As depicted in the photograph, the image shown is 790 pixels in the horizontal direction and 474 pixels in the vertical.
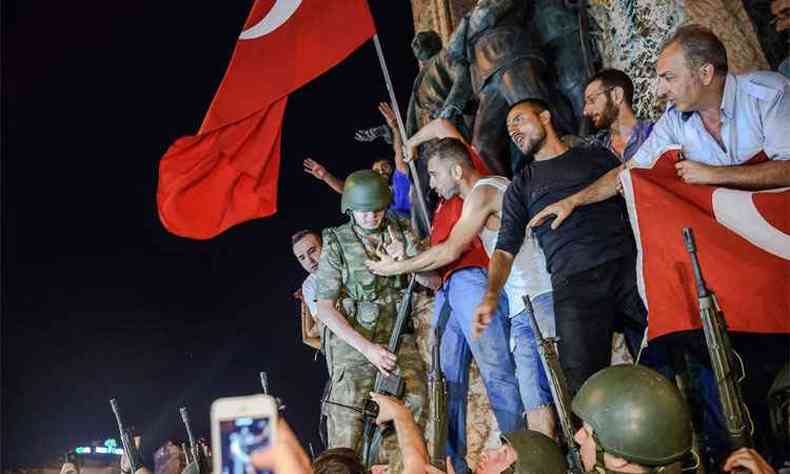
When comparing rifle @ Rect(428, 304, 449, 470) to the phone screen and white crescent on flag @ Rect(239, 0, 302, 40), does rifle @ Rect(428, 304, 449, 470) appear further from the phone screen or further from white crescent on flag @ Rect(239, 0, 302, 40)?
white crescent on flag @ Rect(239, 0, 302, 40)

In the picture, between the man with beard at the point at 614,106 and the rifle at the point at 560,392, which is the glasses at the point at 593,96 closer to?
the man with beard at the point at 614,106

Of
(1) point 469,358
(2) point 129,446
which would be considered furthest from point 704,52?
(2) point 129,446

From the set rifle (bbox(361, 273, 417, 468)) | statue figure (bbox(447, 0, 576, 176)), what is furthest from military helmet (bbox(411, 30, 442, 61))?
rifle (bbox(361, 273, 417, 468))

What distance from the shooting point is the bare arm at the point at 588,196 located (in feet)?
16.8

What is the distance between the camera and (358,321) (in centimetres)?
673

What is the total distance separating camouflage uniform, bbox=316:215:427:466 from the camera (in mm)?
6434

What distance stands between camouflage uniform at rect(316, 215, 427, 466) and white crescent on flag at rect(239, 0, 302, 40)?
10.5 ft

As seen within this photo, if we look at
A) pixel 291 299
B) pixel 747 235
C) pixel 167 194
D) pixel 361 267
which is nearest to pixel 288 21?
pixel 167 194

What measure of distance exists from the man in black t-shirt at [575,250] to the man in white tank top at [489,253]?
20 cm

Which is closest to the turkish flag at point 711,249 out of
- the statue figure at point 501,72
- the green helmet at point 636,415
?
the green helmet at point 636,415

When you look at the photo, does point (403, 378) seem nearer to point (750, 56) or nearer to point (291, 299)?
point (750, 56)

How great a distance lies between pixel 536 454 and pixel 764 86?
96.7 inches

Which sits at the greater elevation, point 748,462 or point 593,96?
point 593,96

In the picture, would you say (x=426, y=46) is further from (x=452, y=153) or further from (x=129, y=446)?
(x=129, y=446)
